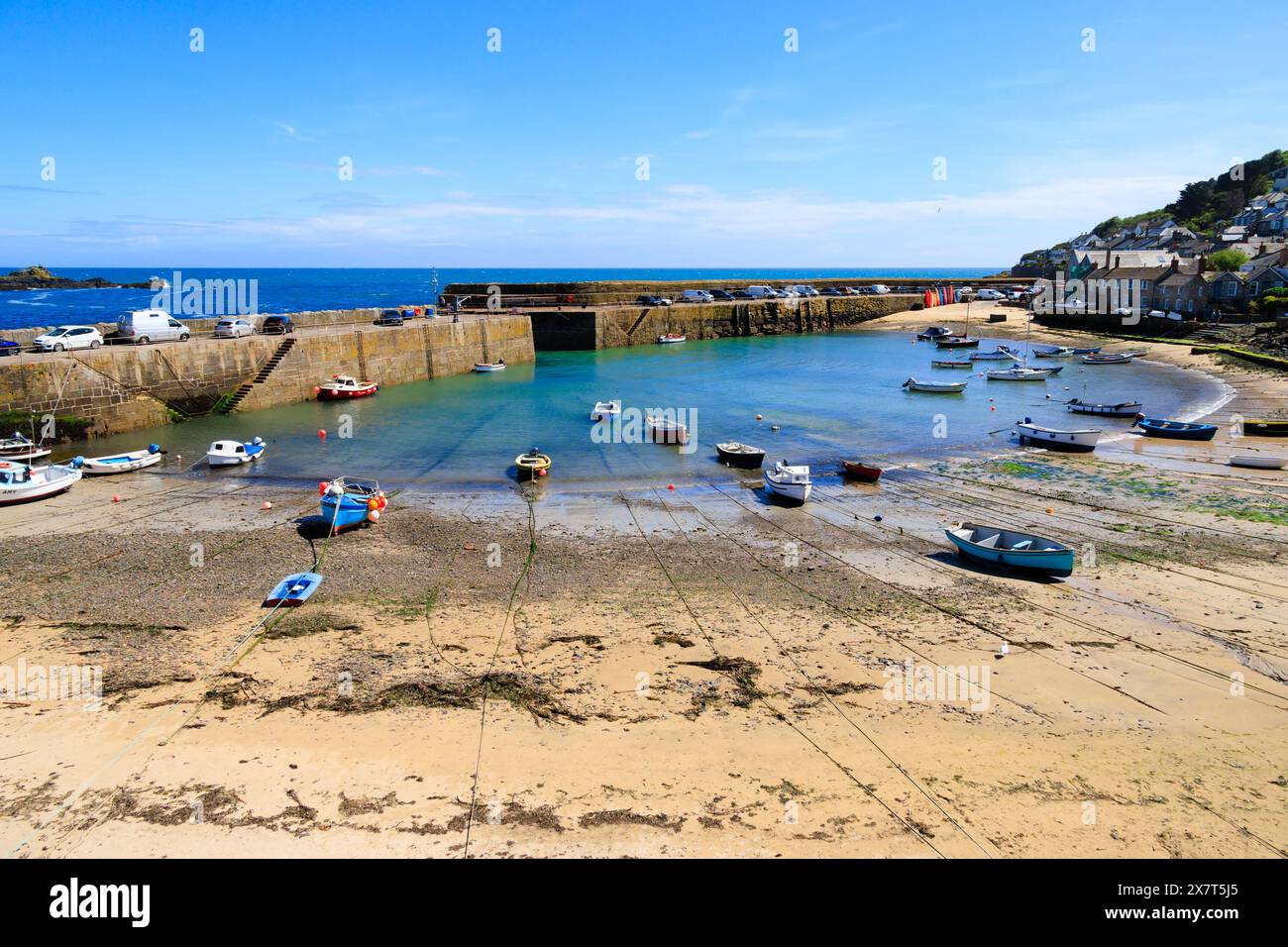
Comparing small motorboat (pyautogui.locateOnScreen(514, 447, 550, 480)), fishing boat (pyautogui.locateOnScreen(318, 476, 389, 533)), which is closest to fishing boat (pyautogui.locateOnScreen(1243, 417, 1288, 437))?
small motorboat (pyautogui.locateOnScreen(514, 447, 550, 480))

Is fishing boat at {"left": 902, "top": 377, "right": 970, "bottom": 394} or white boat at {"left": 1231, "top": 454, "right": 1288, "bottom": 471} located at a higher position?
fishing boat at {"left": 902, "top": 377, "right": 970, "bottom": 394}

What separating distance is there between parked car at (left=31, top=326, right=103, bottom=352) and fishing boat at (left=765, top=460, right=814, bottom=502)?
29.1 metres

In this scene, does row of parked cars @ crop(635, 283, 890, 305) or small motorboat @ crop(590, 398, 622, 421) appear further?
row of parked cars @ crop(635, 283, 890, 305)

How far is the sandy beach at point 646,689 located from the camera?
842 cm

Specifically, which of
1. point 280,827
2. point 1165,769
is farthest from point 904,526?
point 280,827

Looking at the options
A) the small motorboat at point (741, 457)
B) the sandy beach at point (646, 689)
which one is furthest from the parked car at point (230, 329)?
the small motorboat at point (741, 457)

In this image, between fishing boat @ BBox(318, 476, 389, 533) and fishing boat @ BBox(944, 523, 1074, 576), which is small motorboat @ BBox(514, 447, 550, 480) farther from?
fishing boat @ BBox(944, 523, 1074, 576)

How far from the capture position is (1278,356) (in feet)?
139

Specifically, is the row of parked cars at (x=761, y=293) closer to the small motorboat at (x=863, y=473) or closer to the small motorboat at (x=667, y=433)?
the small motorboat at (x=667, y=433)

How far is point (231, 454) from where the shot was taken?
2673 cm

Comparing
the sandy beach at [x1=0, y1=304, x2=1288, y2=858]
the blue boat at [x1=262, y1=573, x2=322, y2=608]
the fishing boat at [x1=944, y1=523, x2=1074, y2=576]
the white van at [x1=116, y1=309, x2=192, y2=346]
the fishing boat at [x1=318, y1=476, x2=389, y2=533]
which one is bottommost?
the sandy beach at [x1=0, y1=304, x2=1288, y2=858]

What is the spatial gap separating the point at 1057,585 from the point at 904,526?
5.00m

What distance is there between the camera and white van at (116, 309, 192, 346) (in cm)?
3406
